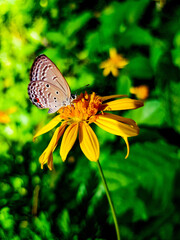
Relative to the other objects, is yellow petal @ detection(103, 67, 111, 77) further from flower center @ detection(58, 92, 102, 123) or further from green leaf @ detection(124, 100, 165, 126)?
flower center @ detection(58, 92, 102, 123)

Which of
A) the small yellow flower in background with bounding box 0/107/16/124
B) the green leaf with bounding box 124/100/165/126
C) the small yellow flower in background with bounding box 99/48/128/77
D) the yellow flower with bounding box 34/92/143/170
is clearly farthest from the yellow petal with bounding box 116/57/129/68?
the small yellow flower in background with bounding box 0/107/16/124

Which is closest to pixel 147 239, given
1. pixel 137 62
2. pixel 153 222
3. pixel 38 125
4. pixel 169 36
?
pixel 153 222

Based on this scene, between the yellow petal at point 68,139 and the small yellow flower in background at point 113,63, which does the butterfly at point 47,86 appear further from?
the small yellow flower in background at point 113,63

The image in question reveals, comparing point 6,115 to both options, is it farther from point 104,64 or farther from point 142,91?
point 142,91

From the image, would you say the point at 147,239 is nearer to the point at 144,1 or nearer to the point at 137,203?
the point at 137,203

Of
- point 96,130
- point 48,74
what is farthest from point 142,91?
point 48,74
